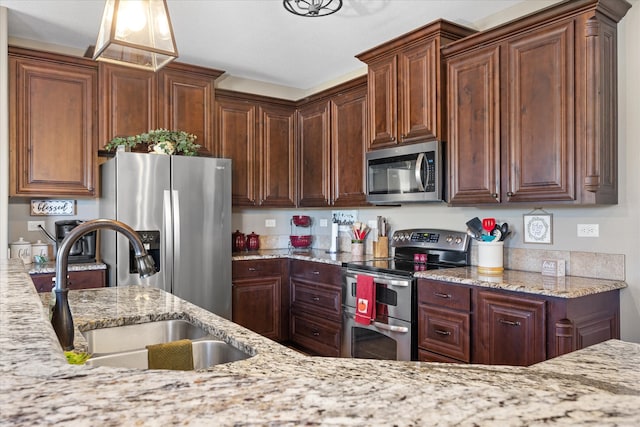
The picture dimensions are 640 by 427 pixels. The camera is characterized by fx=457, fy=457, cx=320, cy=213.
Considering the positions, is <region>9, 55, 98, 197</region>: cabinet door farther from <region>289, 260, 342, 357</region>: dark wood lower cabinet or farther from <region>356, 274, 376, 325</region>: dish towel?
<region>356, 274, 376, 325</region>: dish towel

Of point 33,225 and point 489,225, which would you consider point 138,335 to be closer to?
point 489,225

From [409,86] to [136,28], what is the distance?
2015 mm

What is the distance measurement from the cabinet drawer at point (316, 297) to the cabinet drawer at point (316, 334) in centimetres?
9

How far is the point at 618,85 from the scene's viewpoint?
2588mm

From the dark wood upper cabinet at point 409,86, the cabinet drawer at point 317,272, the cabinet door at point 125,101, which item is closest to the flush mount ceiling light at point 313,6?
the dark wood upper cabinet at point 409,86

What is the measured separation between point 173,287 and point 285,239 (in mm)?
1699

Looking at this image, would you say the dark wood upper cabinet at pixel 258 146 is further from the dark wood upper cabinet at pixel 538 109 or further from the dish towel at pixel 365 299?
the dark wood upper cabinet at pixel 538 109

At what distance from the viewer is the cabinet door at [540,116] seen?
2514mm

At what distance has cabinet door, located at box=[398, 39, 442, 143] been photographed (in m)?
3.17

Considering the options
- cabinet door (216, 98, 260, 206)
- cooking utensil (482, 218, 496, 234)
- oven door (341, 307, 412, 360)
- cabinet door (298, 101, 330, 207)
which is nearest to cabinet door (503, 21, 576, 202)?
cooking utensil (482, 218, 496, 234)

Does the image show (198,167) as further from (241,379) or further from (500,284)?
(241,379)

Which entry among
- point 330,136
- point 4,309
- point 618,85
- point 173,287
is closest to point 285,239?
point 330,136

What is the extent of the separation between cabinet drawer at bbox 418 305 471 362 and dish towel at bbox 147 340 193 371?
1781 mm

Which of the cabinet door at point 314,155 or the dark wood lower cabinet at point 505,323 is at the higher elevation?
the cabinet door at point 314,155
